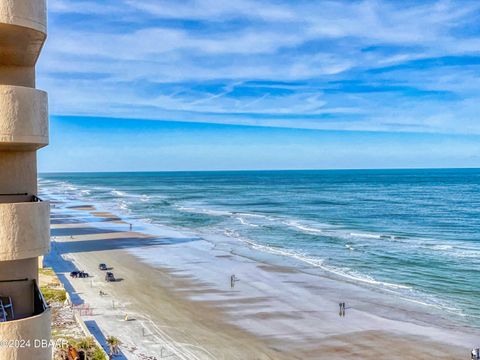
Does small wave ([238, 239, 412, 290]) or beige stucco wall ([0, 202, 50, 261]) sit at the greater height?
beige stucco wall ([0, 202, 50, 261])

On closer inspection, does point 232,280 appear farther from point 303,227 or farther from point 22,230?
point 303,227

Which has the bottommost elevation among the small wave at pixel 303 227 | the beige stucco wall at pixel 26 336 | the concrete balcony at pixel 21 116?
the small wave at pixel 303 227

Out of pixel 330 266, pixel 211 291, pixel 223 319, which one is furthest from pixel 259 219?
pixel 223 319

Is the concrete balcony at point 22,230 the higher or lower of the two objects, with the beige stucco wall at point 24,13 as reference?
lower

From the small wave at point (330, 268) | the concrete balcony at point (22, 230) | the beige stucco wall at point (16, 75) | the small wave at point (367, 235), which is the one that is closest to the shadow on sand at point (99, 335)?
the concrete balcony at point (22, 230)

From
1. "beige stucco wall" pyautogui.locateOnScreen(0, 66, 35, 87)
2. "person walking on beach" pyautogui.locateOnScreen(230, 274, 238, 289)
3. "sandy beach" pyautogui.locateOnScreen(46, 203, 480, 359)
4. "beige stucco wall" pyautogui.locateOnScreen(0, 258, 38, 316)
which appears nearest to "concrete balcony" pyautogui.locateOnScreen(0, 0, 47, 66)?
"beige stucco wall" pyautogui.locateOnScreen(0, 66, 35, 87)

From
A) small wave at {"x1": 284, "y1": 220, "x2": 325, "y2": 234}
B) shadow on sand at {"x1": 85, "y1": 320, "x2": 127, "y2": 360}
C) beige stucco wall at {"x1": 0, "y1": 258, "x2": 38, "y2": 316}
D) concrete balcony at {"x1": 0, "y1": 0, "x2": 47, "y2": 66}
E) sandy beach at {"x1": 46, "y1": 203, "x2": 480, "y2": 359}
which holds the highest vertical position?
concrete balcony at {"x1": 0, "y1": 0, "x2": 47, "y2": 66}

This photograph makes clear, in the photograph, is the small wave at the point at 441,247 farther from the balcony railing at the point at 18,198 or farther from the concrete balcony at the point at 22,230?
the concrete balcony at the point at 22,230

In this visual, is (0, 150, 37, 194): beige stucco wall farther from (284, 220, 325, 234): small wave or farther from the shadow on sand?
(284, 220, 325, 234): small wave

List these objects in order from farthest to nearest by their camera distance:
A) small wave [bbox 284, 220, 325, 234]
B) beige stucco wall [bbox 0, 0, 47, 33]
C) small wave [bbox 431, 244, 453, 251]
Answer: small wave [bbox 284, 220, 325, 234] < small wave [bbox 431, 244, 453, 251] < beige stucco wall [bbox 0, 0, 47, 33]
